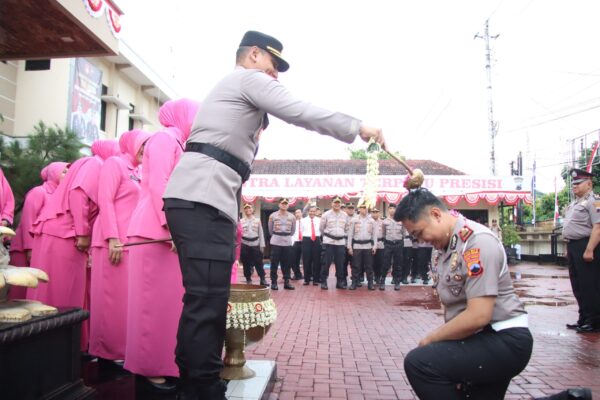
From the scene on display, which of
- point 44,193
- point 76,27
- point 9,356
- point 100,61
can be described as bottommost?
point 9,356

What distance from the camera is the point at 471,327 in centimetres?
217

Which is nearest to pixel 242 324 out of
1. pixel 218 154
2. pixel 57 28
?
pixel 218 154

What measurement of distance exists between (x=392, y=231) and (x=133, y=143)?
8.08 m

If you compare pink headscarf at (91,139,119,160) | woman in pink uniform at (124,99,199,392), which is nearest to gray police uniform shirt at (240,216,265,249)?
pink headscarf at (91,139,119,160)

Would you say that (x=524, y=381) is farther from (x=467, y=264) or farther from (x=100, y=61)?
(x=100, y=61)

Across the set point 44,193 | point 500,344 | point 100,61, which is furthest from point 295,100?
point 100,61

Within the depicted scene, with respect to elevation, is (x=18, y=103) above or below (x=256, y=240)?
above

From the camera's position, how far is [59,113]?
12.6 meters

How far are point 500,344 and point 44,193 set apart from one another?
15.0 feet

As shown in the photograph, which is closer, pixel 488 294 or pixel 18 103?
pixel 488 294

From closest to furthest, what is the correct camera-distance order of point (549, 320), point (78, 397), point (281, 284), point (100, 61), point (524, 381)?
point (78, 397) → point (524, 381) → point (549, 320) → point (281, 284) → point (100, 61)

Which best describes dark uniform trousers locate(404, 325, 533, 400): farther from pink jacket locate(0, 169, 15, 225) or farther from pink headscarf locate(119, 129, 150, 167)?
pink jacket locate(0, 169, 15, 225)

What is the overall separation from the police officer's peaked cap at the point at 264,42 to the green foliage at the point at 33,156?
5.04 m

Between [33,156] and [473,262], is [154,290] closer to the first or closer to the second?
[473,262]
